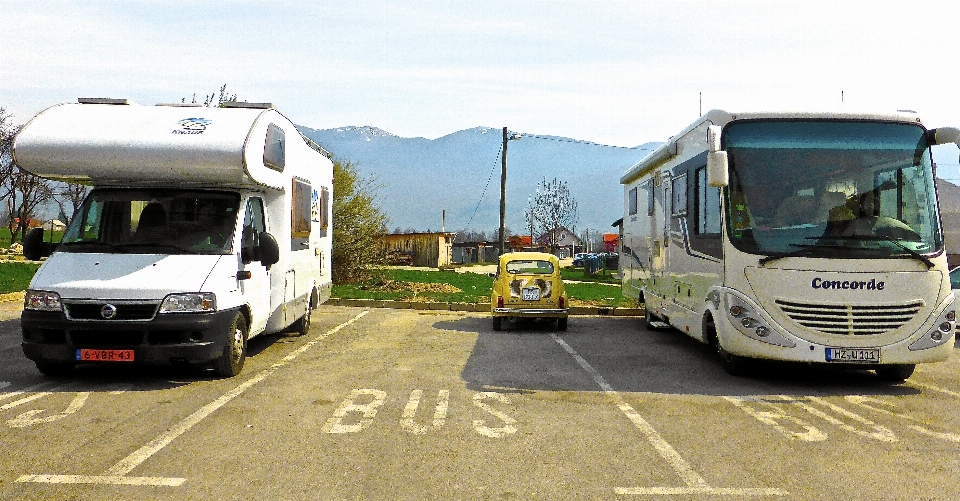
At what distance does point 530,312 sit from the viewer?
14.3 metres

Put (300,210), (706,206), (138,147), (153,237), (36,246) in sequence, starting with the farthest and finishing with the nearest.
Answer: (300,210)
(706,206)
(36,246)
(153,237)
(138,147)

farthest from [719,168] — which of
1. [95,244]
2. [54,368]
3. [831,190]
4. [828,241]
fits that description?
[54,368]

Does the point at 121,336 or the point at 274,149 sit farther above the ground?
the point at 274,149

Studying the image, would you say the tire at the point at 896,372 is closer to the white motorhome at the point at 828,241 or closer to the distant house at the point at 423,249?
the white motorhome at the point at 828,241

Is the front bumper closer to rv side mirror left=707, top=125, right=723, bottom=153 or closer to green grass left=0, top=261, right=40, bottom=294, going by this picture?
rv side mirror left=707, top=125, right=723, bottom=153

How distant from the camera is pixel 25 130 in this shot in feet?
27.7

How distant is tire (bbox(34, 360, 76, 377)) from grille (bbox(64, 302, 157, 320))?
67cm

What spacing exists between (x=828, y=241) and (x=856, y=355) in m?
1.29

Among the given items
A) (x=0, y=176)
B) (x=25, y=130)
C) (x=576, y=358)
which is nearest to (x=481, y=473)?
(x=576, y=358)

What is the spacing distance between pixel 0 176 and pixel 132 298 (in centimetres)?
3980

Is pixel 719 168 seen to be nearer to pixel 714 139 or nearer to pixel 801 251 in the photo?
pixel 714 139

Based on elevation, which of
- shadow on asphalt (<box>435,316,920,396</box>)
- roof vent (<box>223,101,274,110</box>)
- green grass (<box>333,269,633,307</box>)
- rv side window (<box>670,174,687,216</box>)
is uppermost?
roof vent (<box>223,101,274,110</box>)

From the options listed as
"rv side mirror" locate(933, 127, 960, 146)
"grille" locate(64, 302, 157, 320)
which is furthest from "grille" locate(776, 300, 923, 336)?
"grille" locate(64, 302, 157, 320)

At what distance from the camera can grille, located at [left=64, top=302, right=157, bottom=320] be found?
791 cm
